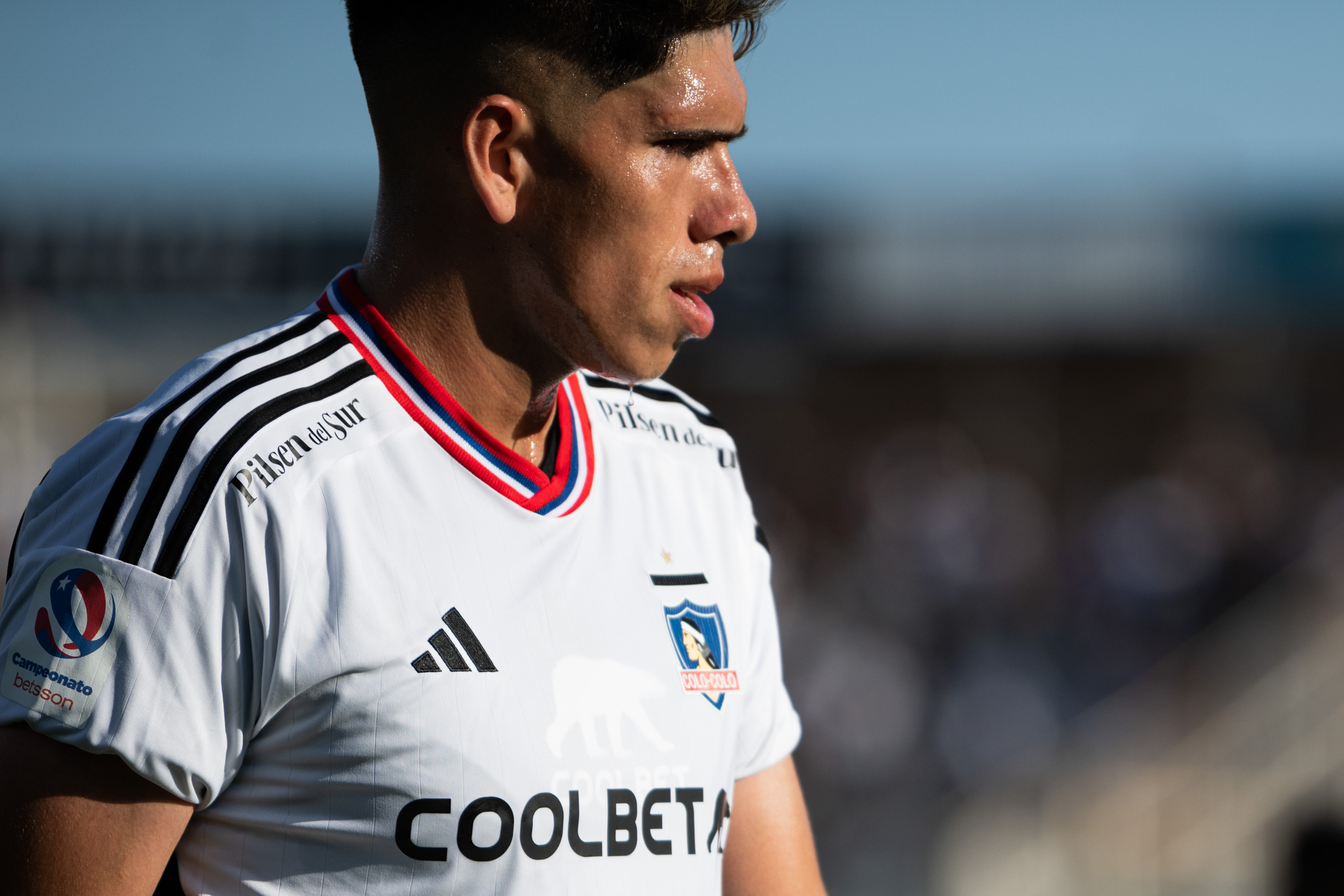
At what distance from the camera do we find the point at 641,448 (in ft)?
6.46

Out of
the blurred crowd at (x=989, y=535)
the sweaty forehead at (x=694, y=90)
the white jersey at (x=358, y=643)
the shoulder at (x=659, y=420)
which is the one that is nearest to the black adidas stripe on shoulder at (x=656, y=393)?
the shoulder at (x=659, y=420)

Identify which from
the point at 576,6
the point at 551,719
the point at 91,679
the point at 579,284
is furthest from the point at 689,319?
the point at 91,679

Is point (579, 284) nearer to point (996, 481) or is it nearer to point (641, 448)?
point (641, 448)

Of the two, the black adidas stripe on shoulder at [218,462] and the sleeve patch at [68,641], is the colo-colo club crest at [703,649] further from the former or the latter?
the sleeve patch at [68,641]

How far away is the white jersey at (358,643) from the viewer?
1.42 metres

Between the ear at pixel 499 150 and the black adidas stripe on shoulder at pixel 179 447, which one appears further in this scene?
the ear at pixel 499 150

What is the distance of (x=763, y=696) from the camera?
1.96 metres

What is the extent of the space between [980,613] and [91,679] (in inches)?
448

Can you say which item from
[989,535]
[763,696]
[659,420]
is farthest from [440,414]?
[989,535]

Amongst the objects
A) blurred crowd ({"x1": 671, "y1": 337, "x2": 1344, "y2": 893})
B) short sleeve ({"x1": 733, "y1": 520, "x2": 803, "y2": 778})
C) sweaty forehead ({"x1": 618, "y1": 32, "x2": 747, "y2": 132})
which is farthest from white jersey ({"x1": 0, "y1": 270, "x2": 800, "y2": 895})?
blurred crowd ({"x1": 671, "y1": 337, "x2": 1344, "y2": 893})

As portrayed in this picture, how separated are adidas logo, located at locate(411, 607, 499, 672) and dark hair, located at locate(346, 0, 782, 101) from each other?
2.29ft

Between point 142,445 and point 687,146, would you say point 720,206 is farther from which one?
point 142,445

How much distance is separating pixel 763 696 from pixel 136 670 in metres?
0.93

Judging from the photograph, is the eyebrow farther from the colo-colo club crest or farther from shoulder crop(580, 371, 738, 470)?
the colo-colo club crest
